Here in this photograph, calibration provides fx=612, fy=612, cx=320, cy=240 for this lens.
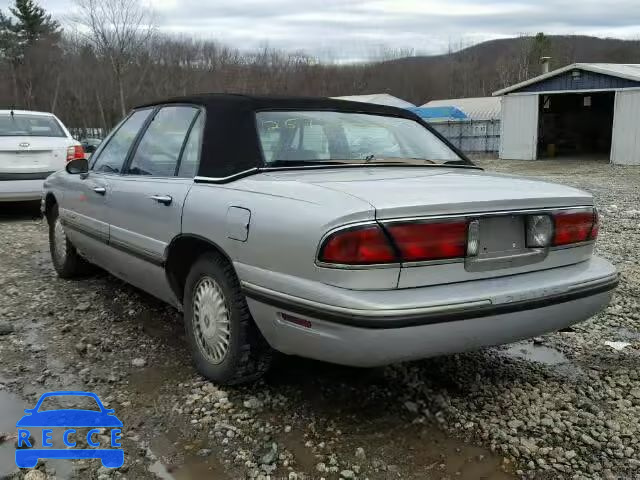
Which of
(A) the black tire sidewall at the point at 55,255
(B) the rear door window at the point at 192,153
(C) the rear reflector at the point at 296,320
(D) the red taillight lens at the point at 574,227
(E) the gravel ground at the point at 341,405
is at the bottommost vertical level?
(E) the gravel ground at the point at 341,405

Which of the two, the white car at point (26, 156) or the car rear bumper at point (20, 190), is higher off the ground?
the white car at point (26, 156)

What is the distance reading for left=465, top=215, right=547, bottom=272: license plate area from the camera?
2584 mm

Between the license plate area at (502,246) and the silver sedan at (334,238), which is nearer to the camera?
the silver sedan at (334,238)

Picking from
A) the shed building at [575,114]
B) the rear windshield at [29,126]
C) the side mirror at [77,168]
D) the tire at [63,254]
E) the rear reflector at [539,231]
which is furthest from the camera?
the shed building at [575,114]

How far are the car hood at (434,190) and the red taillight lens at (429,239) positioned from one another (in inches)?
2.1

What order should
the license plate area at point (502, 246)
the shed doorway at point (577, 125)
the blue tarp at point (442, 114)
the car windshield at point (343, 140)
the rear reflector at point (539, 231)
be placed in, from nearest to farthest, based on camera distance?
the license plate area at point (502, 246), the rear reflector at point (539, 231), the car windshield at point (343, 140), the shed doorway at point (577, 125), the blue tarp at point (442, 114)

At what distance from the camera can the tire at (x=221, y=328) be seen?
293cm

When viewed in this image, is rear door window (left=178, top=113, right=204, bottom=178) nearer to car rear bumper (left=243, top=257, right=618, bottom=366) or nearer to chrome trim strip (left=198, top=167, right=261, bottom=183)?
A: chrome trim strip (left=198, top=167, right=261, bottom=183)

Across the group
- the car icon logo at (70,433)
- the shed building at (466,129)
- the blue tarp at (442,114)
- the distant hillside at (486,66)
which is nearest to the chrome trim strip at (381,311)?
the car icon logo at (70,433)

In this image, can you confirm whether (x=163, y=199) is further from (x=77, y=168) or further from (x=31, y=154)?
(x=31, y=154)

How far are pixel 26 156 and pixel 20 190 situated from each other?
482mm

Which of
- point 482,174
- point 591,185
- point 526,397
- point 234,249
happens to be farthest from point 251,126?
point 591,185

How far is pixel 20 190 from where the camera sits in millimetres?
8430

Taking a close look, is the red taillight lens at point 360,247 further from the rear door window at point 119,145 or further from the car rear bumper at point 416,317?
the rear door window at point 119,145
